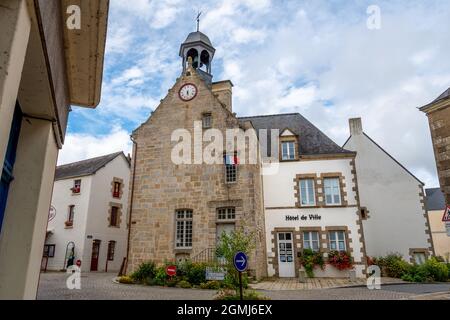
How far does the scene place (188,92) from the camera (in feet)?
64.8

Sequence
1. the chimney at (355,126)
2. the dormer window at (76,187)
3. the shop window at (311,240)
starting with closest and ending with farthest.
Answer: the shop window at (311,240) < the chimney at (355,126) < the dormer window at (76,187)

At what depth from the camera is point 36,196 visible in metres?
2.79

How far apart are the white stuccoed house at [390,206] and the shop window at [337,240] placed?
11.3 feet

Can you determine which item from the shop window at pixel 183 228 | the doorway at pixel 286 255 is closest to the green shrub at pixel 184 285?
the shop window at pixel 183 228

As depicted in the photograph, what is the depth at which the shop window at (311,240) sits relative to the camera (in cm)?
1858

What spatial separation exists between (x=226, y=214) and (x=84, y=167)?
15.9 m

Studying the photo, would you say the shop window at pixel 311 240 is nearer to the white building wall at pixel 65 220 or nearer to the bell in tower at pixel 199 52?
the bell in tower at pixel 199 52

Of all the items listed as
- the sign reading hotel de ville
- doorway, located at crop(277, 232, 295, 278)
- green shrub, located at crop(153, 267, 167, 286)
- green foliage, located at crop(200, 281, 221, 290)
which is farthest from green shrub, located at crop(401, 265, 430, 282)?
green shrub, located at crop(153, 267, 167, 286)

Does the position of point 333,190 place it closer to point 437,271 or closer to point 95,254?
point 437,271

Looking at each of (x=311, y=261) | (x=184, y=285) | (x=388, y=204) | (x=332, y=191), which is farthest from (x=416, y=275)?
(x=184, y=285)
